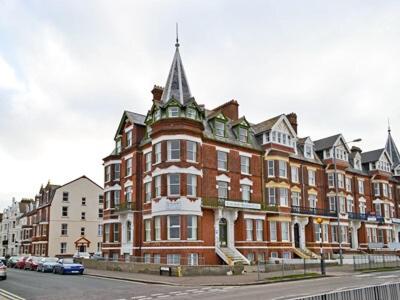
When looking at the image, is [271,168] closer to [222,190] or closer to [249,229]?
[222,190]

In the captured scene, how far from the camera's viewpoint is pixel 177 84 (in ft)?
127

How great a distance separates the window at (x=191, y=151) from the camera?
35.7m

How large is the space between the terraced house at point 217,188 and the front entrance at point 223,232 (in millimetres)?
87

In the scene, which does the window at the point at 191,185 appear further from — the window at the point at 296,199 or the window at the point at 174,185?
the window at the point at 296,199

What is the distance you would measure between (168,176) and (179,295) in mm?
16726

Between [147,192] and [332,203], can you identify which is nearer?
→ [147,192]

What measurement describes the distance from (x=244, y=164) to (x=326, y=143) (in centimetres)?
1456

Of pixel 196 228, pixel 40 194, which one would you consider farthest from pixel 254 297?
pixel 40 194

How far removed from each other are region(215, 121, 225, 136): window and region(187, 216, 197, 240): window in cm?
878

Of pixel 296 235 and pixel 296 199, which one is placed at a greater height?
pixel 296 199

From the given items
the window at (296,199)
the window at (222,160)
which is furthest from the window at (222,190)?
the window at (296,199)

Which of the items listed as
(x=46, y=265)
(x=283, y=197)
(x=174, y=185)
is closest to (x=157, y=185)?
(x=174, y=185)

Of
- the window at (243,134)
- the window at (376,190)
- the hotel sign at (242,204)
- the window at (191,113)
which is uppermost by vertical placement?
the window at (191,113)

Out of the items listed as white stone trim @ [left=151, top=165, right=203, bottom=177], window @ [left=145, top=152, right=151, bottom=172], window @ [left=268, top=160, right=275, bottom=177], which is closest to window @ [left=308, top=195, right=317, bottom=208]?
window @ [left=268, top=160, right=275, bottom=177]
